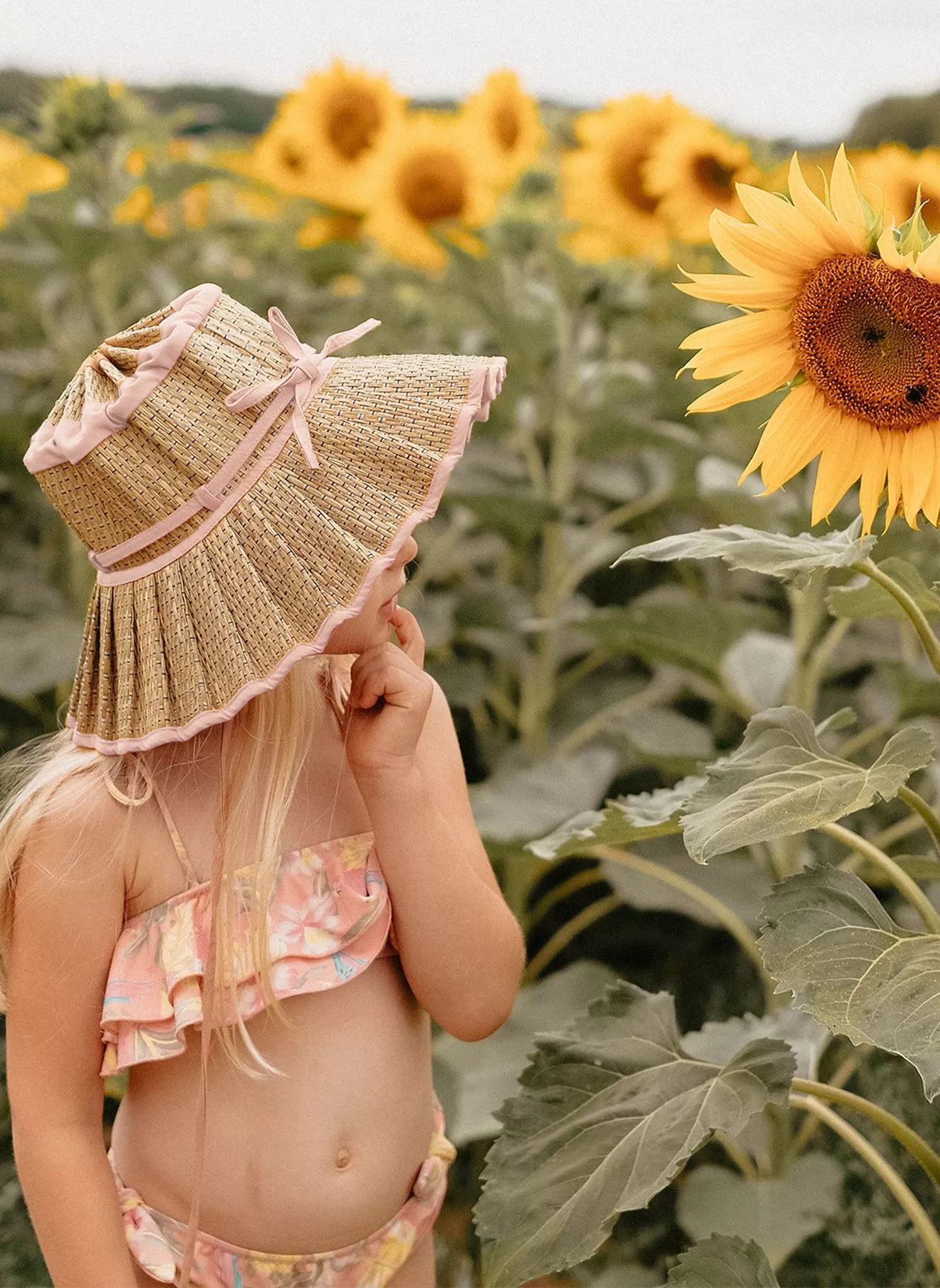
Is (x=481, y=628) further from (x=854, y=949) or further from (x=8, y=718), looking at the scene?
(x=854, y=949)

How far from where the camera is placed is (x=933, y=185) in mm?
1691

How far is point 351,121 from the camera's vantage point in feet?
8.62

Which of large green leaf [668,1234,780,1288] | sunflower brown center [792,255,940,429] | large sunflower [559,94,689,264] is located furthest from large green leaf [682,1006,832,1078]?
large sunflower [559,94,689,264]

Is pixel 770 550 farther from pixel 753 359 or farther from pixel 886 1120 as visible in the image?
pixel 886 1120

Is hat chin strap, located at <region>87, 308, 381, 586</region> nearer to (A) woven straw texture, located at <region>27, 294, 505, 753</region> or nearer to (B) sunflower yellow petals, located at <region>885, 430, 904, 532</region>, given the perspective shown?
(A) woven straw texture, located at <region>27, 294, 505, 753</region>

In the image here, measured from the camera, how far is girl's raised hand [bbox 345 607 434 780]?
87 cm

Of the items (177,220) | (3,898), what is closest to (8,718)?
(177,220)

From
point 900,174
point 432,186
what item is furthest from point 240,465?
point 432,186

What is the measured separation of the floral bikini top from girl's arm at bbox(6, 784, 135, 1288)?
0.02 meters

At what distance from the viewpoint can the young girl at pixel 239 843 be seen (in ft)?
2.56

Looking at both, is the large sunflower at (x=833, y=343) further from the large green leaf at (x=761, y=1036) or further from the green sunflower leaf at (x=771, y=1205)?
the green sunflower leaf at (x=771, y=1205)

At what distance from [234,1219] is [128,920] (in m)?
0.19

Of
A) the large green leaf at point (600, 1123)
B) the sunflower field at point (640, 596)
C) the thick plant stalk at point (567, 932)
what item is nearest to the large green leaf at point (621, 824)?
the sunflower field at point (640, 596)

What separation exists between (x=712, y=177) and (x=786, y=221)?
1487mm
